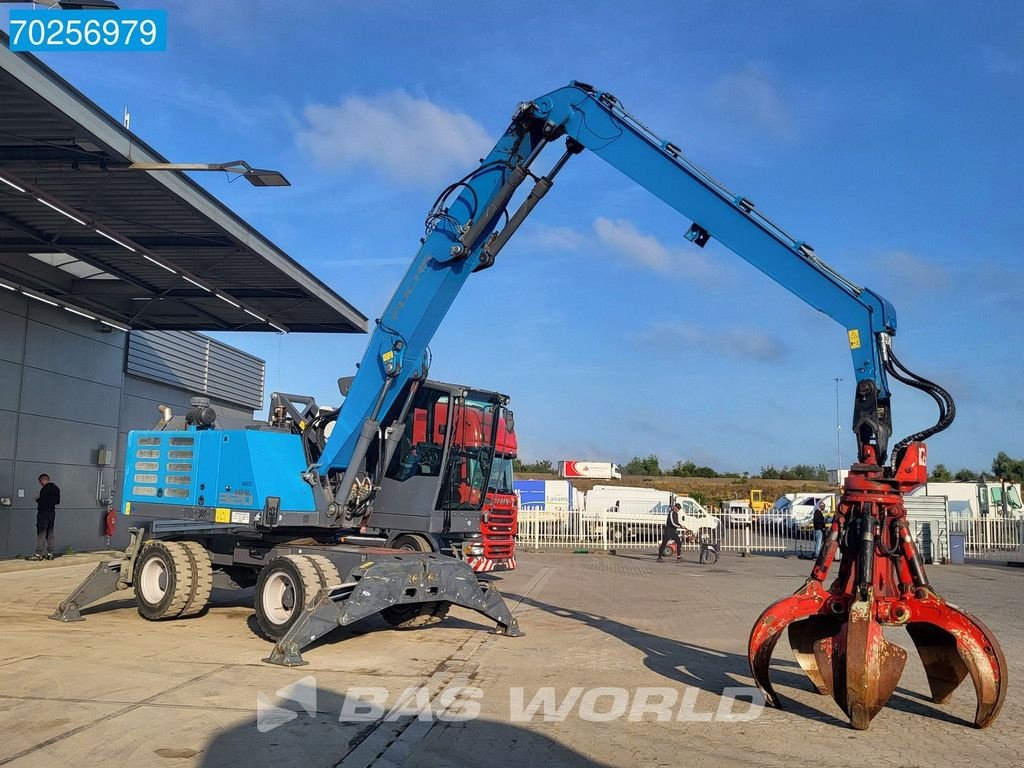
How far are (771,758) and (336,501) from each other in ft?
22.9

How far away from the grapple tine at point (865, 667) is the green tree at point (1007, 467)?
8239 centimetres

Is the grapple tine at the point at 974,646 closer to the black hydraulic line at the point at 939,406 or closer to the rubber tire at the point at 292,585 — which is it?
the black hydraulic line at the point at 939,406

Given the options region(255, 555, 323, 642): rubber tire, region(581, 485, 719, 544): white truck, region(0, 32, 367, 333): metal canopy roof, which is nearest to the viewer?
region(255, 555, 323, 642): rubber tire

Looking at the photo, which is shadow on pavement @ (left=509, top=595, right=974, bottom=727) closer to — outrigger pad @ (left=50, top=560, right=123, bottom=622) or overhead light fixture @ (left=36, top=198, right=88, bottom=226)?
outrigger pad @ (left=50, top=560, right=123, bottom=622)

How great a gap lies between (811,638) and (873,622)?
4.99 ft

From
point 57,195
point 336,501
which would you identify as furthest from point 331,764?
point 57,195

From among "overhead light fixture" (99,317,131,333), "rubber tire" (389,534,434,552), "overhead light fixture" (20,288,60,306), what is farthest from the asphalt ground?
"overhead light fixture" (99,317,131,333)

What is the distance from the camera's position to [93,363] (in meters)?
23.6

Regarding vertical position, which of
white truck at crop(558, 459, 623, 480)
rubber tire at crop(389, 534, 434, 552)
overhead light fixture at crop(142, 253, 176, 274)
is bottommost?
rubber tire at crop(389, 534, 434, 552)

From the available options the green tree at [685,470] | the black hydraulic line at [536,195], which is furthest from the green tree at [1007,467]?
the black hydraulic line at [536,195]

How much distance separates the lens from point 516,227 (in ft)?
38.4

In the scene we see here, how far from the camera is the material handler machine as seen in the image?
7.32 m

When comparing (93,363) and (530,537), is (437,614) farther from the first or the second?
(530,537)

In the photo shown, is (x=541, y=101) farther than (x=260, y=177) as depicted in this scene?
No
